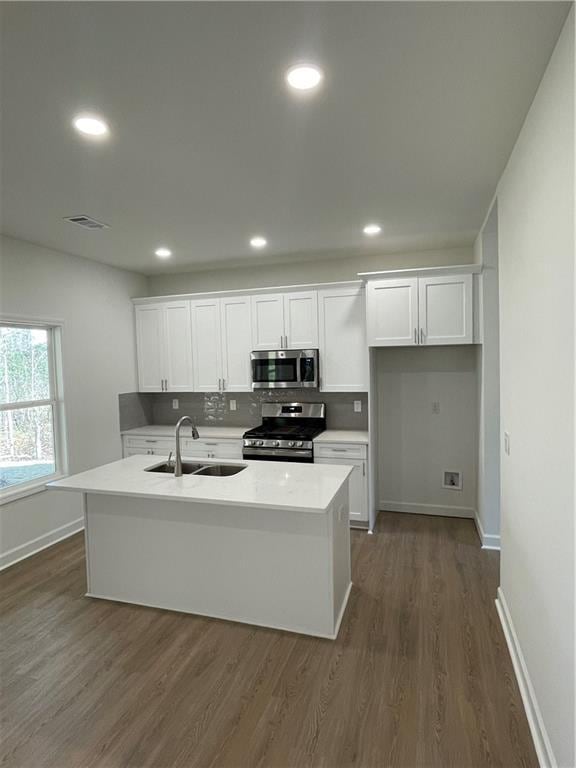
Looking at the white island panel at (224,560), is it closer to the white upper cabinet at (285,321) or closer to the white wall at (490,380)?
the white wall at (490,380)

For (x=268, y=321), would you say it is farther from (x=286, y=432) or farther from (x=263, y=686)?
(x=263, y=686)

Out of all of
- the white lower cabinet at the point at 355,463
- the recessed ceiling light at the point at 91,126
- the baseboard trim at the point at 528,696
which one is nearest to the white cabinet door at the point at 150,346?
the white lower cabinet at the point at 355,463

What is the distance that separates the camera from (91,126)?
2029 mm

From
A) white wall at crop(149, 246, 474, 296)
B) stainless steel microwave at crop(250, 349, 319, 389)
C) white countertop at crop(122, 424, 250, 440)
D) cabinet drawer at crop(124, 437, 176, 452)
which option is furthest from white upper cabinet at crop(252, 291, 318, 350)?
cabinet drawer at crop(124, 437, 176, 452)

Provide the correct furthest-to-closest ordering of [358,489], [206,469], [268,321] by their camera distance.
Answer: [268,321] → [358,489] → [206,469]

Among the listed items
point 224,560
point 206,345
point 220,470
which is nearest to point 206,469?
point 220,470

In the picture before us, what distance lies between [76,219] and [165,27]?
220cm

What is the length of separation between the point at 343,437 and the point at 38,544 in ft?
9.47

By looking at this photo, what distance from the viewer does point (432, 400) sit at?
4.50 m

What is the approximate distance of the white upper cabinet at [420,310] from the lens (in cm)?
386

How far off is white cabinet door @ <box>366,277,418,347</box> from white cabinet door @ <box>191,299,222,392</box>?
169 centimetres

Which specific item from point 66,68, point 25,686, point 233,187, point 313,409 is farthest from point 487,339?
point 25,686

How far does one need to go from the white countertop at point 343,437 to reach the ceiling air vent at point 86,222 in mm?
2584

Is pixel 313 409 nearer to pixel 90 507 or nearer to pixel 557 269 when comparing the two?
pixel 90 507
